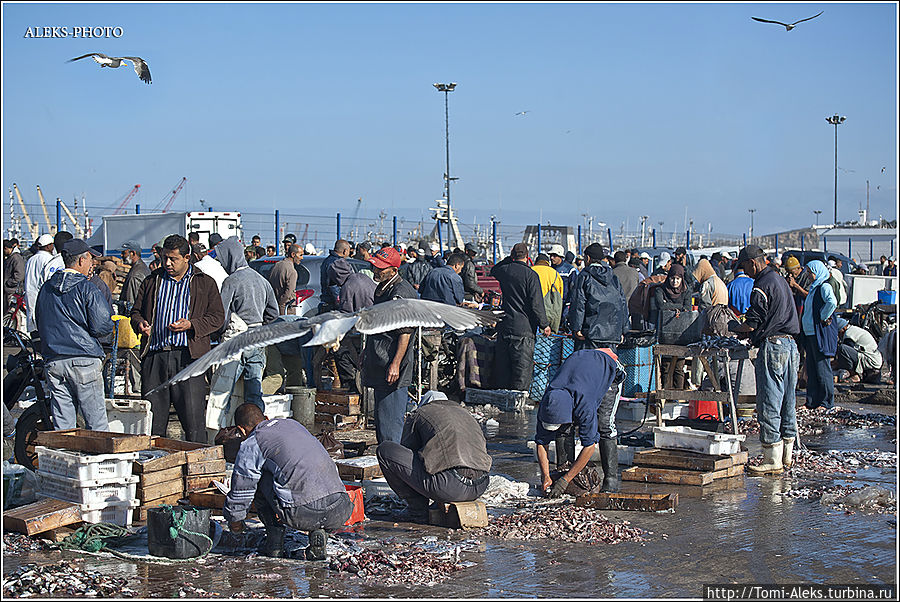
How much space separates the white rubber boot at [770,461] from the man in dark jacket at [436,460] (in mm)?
3098

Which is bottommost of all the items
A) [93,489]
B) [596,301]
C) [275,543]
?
[275,543]

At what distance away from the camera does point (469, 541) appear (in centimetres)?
670

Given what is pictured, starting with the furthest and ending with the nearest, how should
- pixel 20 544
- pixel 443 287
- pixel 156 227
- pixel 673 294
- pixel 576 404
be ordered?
pixel 156 227, pixel 673 294, pixel 443 287, pixel 576 404, pixel 20 544

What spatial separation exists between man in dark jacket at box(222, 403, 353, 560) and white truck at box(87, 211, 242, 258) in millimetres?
18801

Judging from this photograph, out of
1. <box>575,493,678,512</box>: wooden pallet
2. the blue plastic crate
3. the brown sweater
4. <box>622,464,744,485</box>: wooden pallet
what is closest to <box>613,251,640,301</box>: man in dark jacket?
the blue plastic crate

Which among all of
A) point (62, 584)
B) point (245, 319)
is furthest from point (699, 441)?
point (62, 584)

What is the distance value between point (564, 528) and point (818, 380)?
6.74m

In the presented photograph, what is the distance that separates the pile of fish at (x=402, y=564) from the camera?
588 cm

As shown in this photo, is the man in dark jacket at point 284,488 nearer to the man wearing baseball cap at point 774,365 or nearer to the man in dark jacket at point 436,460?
the man in dark jacket at point 436,460

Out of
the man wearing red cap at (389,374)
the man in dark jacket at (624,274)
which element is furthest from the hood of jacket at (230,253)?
the man in dark jacket at (624,274)

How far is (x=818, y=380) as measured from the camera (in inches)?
487

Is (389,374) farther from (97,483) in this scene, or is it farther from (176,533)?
(176,533)

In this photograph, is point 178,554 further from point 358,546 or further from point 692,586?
point 692,586

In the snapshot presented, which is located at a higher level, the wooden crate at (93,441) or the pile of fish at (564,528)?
the wooden crate at (93,441)
